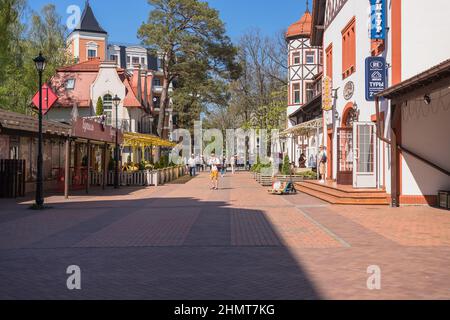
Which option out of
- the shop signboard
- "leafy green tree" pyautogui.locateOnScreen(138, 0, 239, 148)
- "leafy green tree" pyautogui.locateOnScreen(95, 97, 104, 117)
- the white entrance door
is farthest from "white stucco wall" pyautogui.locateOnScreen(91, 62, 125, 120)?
the white entrance door

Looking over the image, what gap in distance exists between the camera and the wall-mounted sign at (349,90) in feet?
75.1

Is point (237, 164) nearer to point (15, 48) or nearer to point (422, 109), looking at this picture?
point (15, 48)

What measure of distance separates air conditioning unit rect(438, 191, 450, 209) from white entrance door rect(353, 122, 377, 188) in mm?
2860

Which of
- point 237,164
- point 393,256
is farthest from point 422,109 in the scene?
point 237,164

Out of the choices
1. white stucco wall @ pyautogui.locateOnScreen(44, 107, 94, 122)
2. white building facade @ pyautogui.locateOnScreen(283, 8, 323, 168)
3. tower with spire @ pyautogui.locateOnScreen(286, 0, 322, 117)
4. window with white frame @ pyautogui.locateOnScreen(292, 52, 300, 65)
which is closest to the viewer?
white stucco wall @ pyautogui.locateOnScreen(44, 107, 94, 122)

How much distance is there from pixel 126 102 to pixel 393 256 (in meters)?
41.8

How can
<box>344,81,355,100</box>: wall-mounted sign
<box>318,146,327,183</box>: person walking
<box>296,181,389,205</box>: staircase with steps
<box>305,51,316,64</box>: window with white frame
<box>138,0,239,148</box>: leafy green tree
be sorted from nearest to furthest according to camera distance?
<box>296,181,389,205</box>: staircase with steps → <box>344,81,355,100</box>: wall-mounted sign → <box>318,146,327,183</box>: person walking → <box>138,0,239,148</box>: leafy green tree → <box>305,51,316,64</box>: window with white frame

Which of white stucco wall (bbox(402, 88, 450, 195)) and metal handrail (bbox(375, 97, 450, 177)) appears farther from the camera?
white stucco wall (bbox(402, 88, 450, 195))

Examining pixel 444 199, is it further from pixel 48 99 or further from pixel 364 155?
pixel 48 99

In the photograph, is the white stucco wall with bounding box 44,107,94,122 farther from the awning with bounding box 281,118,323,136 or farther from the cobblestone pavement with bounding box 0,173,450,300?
the cobblestone pavement with bounding box 0,173,450,300

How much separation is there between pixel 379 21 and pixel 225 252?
12.2 metres

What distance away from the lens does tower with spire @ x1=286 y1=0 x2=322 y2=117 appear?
167ft

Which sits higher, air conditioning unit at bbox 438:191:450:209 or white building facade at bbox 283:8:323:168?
white building facade at bbox 283:8:323:168
